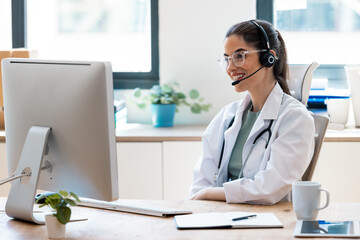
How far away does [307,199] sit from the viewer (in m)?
1.99

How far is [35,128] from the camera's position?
6.81 ft

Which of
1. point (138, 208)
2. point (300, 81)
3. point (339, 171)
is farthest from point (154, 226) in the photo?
point (339, 171)

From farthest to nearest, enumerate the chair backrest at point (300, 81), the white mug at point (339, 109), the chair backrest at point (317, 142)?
the white mug at point (339, 109), the chair backrest at point (300, 81), the chair backrest at point (317, 142)

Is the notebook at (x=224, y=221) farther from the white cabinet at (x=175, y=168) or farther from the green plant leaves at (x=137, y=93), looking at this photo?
the green plant leaves at (x=137, y=93)

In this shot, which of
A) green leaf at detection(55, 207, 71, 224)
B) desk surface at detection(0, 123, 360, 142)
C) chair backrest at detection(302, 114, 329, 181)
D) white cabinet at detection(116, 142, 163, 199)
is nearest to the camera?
green leaf at detection(55, 207, 71, 224)

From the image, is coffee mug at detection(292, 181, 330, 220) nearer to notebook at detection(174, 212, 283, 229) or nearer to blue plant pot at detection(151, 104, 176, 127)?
notebook at detection(174, 212, 283, 229)

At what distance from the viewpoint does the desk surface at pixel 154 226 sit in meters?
1.89

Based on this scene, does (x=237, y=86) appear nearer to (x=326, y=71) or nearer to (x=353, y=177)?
(x=353, y=177)

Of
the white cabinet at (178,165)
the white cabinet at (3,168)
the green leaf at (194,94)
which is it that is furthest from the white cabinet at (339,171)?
the white cabinet at (3,168)

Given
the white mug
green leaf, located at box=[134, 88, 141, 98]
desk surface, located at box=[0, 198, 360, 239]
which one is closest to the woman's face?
desk surface, located at box=[0, 198, 360, 239]

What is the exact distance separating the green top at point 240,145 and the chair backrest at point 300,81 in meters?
0.27

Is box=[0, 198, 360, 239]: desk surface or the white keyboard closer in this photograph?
box=[0, 198, 360, 239]: desk surface

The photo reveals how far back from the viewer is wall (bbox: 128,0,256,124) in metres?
4.11

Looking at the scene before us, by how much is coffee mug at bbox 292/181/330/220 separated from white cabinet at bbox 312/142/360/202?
5.14 feet
